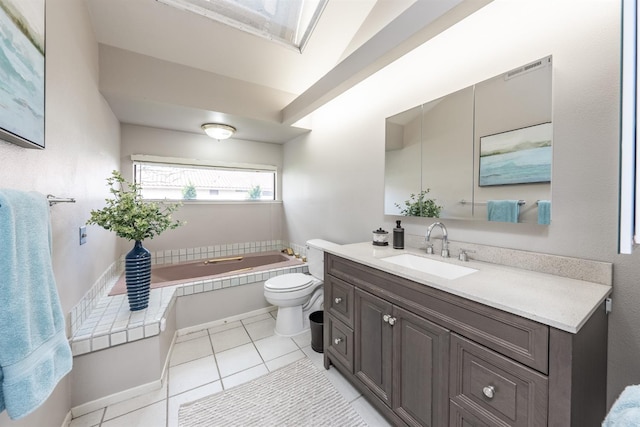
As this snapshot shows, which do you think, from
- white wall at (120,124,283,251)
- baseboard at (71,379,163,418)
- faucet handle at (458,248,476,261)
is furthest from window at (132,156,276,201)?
faucet handle at (458,248,476,261)

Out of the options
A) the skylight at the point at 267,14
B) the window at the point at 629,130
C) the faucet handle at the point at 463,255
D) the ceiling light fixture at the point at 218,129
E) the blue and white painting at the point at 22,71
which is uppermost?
the skylight at the point at 267,14

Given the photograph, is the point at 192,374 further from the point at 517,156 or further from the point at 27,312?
the point at 517,156

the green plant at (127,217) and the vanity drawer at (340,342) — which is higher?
the green plant at (127,217)

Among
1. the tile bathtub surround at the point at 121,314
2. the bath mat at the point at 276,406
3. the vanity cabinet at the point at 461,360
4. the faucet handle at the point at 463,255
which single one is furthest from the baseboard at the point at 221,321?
the faucet handle at the point at 463,255

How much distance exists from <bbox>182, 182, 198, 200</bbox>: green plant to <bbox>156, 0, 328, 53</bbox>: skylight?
2.02m

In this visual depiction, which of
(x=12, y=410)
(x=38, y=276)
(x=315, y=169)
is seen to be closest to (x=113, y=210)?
(x=38, y=276)

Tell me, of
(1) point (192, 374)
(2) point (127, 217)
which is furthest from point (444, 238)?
(2) point (127, 217)

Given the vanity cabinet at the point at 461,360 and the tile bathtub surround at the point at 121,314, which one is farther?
the tile bathtub surround at the point at 121,314

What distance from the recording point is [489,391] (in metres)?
0.92

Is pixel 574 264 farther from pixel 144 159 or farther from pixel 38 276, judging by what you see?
pixel 144 159

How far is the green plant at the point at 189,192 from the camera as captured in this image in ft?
10.8

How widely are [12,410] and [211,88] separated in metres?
2.54

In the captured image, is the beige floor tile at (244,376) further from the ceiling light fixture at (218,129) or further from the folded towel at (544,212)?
the ceiling light fixture at (218,129)

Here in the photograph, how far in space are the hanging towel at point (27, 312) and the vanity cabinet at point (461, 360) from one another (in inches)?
53.9
